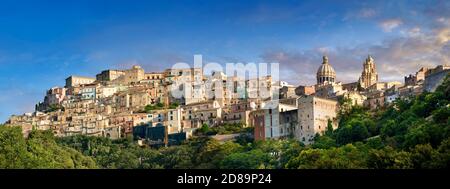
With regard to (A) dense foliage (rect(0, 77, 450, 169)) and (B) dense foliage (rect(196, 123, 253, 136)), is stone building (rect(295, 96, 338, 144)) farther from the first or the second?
(B) dense foliage (rect(196, 123, 253, 136))

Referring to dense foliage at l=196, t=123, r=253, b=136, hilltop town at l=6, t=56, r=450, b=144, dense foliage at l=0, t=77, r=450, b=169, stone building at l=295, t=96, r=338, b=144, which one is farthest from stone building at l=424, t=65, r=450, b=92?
dense foliage at l=196, t=123, r=253, b=136

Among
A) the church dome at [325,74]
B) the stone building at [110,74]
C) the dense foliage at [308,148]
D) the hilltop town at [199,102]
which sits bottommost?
the dense foliage at [308,148]

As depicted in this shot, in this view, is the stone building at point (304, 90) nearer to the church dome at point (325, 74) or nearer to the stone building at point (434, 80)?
the church dome at point (325, 74)

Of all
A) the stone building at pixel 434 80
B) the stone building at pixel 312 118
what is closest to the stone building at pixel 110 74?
the stone building at pixel 312 118

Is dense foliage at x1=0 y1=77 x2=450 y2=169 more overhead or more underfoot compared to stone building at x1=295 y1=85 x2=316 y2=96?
more underfoot

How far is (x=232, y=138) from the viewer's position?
4534 centimetres

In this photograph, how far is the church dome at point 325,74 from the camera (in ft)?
Result: 184

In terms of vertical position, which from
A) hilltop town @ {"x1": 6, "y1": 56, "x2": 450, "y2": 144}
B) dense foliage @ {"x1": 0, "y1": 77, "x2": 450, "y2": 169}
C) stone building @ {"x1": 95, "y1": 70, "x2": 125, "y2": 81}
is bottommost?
dense foliage @ {"x1": 0, "y1": 77, "x2": 450, "y2": 169}

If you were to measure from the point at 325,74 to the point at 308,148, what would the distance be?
24.2 metres

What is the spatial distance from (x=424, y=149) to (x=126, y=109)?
43.0m

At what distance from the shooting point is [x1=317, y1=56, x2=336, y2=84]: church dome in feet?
184
